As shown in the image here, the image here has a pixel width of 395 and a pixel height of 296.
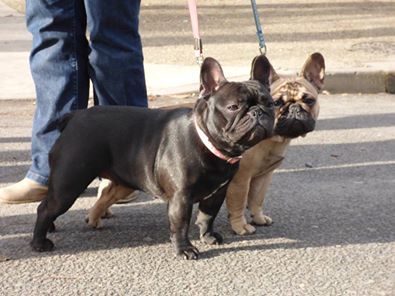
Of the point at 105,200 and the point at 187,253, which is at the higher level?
the point at 105,200

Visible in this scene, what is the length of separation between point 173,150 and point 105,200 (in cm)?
63

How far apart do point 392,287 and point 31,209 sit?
2.07 m

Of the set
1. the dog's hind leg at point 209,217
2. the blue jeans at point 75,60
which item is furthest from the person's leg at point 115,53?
the dog's hind leg at point 209,217

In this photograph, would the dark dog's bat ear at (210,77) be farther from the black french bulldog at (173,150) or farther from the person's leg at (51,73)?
the person's leg at (51,73)

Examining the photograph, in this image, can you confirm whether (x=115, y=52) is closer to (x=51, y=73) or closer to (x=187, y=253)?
(x=51, y=73)

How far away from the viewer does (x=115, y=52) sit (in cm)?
465

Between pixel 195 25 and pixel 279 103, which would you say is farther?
pixel 195 25

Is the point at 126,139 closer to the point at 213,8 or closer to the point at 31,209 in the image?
the point at 31,209

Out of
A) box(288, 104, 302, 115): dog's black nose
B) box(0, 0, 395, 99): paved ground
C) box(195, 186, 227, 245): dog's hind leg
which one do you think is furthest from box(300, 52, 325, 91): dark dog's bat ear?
box(0, 0, 395, 99): paved ground

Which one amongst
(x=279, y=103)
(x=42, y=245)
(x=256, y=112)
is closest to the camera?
(x=256, y=112)

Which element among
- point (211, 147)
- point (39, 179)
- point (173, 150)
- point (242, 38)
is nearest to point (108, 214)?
point (39, 179)

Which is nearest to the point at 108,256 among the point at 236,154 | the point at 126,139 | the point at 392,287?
the point at 126,139

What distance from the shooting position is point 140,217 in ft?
14.7

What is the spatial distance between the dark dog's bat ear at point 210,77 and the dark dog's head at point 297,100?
429mm
